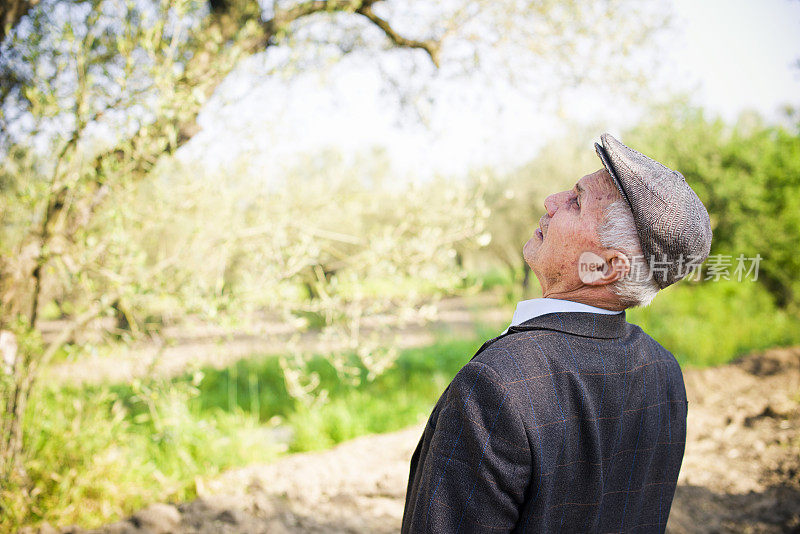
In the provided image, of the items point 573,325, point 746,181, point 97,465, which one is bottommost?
point 97,465

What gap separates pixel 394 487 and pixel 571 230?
2965 mm

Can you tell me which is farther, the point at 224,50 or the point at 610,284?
the point at 224,50

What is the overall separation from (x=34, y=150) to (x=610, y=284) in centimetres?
383

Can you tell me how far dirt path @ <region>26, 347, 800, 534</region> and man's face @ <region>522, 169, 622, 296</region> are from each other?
2.36 meters

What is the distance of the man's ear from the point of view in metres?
1.26

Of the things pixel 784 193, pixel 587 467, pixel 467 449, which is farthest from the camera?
pixel 784 193

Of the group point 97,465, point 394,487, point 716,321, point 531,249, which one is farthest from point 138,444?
point 716,321

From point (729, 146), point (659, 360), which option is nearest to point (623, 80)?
point (659, 360)

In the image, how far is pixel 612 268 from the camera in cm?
128

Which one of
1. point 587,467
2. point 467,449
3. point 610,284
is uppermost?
point 610,284

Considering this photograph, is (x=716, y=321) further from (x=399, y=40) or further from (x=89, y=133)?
(x=89, y=133)

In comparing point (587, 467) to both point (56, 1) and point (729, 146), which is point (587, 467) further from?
point (729, 146)

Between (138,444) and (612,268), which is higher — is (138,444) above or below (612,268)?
below

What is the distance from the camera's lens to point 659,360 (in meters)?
1.48
